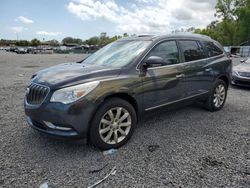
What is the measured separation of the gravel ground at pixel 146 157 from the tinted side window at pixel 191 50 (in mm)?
1295

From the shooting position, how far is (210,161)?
3105mm

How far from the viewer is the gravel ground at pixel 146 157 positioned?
2.68 meters

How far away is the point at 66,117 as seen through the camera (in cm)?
294

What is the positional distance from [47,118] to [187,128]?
2.54m

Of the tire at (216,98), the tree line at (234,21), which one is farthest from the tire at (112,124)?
the tree line at (234,21)

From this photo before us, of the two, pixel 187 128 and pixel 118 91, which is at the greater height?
pixel 118 91

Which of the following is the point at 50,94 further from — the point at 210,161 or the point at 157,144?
the point at 210,161

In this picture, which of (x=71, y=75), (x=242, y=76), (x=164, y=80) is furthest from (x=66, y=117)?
(x=242, y=76)

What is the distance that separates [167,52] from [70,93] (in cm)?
204

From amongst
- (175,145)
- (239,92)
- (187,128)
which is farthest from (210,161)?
(239,92)

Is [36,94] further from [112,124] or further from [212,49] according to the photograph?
[212,49]

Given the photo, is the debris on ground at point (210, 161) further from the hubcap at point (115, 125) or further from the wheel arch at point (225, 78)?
Answer: the wheel arch at point (225, 78)

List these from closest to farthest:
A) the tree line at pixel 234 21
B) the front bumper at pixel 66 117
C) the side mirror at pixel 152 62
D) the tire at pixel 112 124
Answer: the front bumper at pixel 66 117 → the tire at pixel 112 124 → the side mirror at pixel 152 62 → the tree line at pixel 234 21

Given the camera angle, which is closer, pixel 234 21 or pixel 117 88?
pixel 117 88
